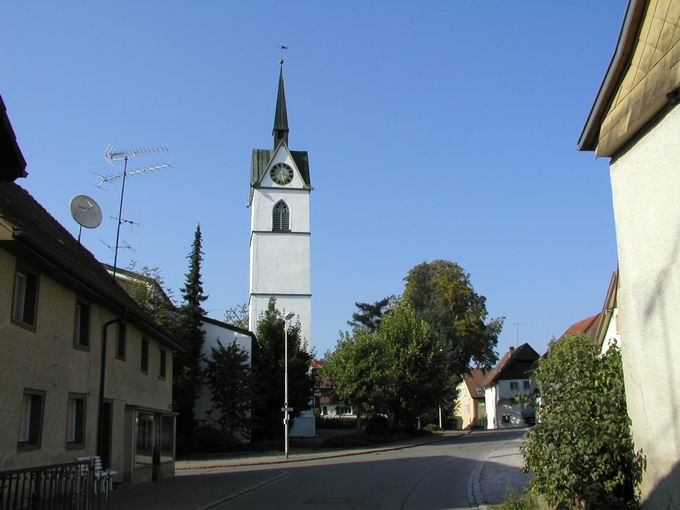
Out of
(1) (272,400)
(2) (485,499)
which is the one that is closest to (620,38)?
(2) (485,499)

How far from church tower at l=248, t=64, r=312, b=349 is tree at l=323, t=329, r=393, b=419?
10892mm

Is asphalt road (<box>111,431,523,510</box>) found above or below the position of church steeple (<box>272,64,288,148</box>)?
below

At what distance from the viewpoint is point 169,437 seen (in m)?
25.2

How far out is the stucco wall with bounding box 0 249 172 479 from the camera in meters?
12.7

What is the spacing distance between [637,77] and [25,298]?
452 inches

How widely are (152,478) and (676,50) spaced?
65.9 feet

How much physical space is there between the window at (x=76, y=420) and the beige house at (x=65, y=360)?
0.02 metres

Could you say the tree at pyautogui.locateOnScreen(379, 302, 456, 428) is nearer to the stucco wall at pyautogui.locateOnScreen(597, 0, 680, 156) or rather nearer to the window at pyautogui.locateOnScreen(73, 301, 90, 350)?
the window at pyautogui.locateOnScreen(73, 301, 90, 350)

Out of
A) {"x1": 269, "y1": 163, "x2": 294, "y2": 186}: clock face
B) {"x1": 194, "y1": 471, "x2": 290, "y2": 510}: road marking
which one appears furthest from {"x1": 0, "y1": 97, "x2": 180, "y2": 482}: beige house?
{"x1": 269, "y1": 163, "x2": 294, "y2": 186}: clock face

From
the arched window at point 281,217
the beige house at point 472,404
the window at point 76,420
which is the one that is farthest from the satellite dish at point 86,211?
the beige house at point 472,404

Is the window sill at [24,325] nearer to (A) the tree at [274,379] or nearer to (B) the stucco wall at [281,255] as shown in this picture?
(A) the tree at [274,379]

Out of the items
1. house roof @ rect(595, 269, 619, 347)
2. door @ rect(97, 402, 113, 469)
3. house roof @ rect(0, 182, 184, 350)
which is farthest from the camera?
house roof @ rect(595, 269, 619, 347)

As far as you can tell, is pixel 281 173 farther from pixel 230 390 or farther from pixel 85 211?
pixel 85 211

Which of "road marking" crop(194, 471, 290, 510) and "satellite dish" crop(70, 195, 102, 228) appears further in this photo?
"satellite dish" crop(70, 195, 102, 228)
